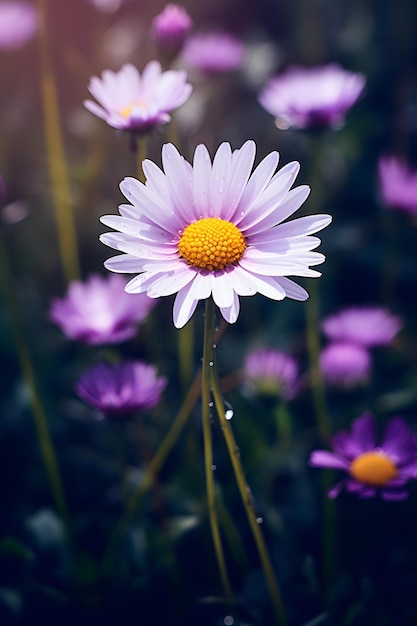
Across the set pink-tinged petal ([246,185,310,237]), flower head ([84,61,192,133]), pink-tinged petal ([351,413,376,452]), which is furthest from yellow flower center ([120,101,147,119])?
pink-tinged petal ([351,413,376,452])

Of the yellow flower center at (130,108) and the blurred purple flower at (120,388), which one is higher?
the yellow flower center at (130,108)

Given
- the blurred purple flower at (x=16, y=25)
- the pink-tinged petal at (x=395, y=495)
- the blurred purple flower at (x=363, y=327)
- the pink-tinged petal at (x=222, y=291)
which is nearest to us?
the pink-tinged petal at (x=222, y=291)

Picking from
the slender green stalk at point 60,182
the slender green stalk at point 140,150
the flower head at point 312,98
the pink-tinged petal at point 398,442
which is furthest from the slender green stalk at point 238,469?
the slender green stalk at point 60,182

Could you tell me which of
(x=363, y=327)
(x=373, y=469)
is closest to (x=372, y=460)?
(x=373, y=469)

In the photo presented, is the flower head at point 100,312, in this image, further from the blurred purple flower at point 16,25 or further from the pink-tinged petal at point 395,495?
the blurred purple flower at point 16,25

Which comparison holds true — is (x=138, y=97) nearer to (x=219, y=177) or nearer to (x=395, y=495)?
(x=219, y=177)

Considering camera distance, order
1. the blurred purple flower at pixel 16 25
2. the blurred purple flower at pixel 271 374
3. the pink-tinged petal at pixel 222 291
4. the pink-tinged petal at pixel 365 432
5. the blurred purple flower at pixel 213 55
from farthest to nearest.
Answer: the blurred purple flower at pixel 16 25 → the blurred purple flower at pixel 213 55 → the blurred purple flower at pixel 271 374 → the pink-tinged petal at pixel 365 432 → the pink-tinged petal at pixel 222 291

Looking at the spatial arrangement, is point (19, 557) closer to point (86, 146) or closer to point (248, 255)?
point (248, 255)
